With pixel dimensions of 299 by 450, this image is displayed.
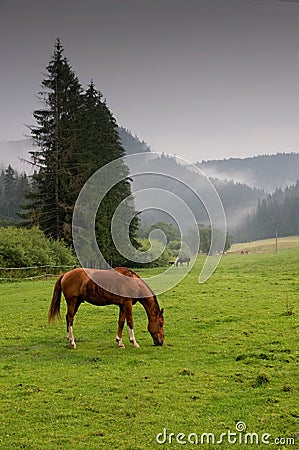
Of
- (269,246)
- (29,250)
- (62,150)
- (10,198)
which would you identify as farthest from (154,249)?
(10,198)

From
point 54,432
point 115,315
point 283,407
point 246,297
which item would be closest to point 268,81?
point 246,297

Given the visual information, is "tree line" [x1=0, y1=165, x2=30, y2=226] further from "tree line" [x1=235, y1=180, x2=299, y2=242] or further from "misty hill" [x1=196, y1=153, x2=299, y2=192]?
"misty hill" [x1=196, y1=153, x2=299, y2=192]

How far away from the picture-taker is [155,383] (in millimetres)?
4828

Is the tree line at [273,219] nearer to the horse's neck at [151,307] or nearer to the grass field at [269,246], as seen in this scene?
the grass field at [269,246]

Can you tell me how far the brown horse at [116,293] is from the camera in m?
6.57

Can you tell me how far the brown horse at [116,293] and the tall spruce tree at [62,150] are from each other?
14.8 m

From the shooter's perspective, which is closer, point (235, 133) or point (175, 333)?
point (175, 333)

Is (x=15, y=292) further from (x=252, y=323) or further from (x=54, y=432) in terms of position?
(x=54, y=432)

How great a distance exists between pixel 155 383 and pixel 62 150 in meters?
20.7

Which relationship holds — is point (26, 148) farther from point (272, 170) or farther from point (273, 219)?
point (272, 170)

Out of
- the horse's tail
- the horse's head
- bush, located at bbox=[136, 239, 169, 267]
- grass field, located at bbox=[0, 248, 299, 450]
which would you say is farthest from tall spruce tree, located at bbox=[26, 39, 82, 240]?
the horse's head

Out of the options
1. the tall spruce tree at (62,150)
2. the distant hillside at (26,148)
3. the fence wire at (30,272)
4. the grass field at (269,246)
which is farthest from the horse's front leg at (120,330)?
the grass field at (269,246)

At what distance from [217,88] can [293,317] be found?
5.47m

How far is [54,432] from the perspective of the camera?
11.8 ft
